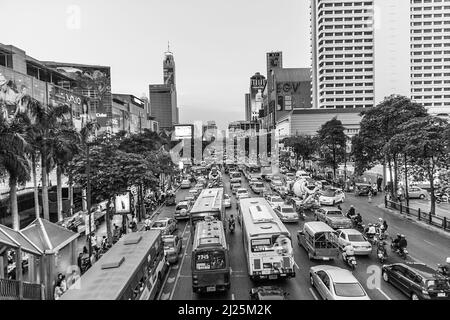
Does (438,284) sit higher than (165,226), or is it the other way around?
(438,284)

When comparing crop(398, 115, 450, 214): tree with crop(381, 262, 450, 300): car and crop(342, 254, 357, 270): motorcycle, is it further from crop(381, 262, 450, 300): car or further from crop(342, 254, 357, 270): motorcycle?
crop(381, 262, 450, 300): car

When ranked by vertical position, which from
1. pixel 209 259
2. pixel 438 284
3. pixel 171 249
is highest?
pixel 209 259

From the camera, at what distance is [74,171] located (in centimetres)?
3117

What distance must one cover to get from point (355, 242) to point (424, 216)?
44.7 ft

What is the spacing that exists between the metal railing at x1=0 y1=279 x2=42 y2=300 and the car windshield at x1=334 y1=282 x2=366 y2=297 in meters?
11.7

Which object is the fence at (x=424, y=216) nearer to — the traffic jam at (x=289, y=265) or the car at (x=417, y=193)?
the traffic jam at (x=289, y=265)

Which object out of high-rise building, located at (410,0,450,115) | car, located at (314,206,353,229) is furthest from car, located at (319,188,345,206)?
high-rise building, located at (410,0,450,115)

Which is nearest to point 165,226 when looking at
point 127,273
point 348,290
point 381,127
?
point 127,273

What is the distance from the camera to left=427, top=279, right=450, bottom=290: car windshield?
14570mm

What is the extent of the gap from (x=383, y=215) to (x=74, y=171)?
27.8 m

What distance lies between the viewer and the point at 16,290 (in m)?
14.2

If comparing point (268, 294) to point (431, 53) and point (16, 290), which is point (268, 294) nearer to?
point (16, 290)
